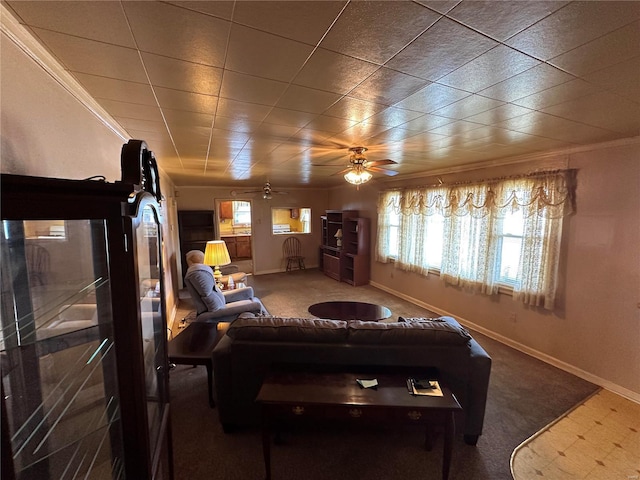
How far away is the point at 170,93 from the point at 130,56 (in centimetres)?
40

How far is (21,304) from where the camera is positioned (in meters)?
0.92

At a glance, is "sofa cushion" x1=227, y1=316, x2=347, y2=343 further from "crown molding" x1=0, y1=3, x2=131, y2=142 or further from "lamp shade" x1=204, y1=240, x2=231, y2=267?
"lamp shade" x1=204, y1=240, x2=231, y2=267

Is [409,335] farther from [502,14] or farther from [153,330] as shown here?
[502,14]

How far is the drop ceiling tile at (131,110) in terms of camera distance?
1.76m

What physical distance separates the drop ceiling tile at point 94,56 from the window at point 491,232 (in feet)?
12.6

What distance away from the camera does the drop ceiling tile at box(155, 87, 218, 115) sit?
1.59 meters

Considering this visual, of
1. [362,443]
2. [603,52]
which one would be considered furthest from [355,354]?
[603,52]

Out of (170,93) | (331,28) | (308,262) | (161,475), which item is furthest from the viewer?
(308,262)

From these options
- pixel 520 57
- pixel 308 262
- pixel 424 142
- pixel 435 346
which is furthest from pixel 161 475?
pixel 308 262

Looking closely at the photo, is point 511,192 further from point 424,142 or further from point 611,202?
point 424,142

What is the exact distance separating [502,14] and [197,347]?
2.80 meters

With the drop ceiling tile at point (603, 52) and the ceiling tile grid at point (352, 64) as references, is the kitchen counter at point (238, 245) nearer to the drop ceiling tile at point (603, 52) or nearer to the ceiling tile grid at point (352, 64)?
the ceiling tile grid at point (352, 64)

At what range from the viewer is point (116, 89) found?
1.54m

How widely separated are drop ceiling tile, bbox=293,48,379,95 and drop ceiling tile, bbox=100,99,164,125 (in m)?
1.08
